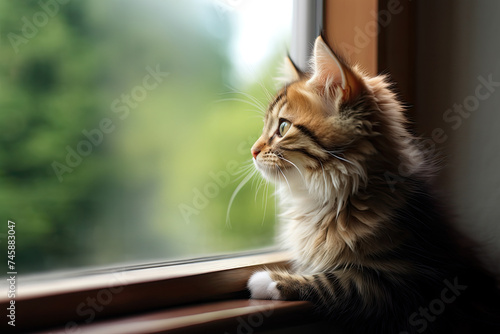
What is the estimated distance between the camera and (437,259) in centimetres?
95

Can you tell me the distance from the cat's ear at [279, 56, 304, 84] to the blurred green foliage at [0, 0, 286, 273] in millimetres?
76

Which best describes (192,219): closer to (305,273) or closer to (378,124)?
(305,273)

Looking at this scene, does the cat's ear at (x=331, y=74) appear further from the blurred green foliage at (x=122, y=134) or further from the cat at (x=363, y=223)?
the blurred green foliage at (x=122, y=134)

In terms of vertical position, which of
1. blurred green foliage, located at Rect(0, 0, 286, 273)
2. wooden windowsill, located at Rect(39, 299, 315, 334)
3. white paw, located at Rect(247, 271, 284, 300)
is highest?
blurred green foliage, located at Rect(0, 0, 286, 273)

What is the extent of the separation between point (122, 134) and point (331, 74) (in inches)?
20.2

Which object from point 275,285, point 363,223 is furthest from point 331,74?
point 275,285

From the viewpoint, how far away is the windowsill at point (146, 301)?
2.80 ft

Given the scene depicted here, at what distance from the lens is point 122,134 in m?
1.02

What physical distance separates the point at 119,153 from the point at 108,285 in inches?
11.9

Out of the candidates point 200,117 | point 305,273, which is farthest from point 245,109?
point 305,273

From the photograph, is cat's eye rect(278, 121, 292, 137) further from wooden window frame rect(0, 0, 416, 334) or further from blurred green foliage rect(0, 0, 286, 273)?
wooden window frame rect(0, 0, 416, 334)

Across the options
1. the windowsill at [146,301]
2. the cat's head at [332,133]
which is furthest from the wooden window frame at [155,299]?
the cat's head at [332,133]

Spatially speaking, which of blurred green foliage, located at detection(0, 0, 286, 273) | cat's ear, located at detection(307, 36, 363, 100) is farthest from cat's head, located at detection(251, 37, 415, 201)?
blurred green foliage, located at detection(0, 0, 286, 273)

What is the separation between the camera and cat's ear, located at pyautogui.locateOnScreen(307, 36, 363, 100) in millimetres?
959
